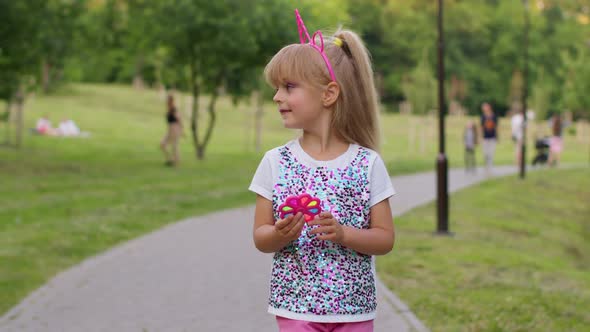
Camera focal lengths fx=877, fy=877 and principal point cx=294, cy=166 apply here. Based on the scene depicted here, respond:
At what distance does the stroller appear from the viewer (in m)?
30.4

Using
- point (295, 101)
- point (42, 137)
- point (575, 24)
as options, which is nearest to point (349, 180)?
point (295, 101)

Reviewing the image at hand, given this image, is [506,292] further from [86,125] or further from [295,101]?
[86,125]

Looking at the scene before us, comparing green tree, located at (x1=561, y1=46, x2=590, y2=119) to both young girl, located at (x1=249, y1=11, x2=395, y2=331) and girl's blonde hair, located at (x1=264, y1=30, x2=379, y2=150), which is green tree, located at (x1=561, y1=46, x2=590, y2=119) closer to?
girl's blonde hair, located at (x1=264, y1=30, x2=379, y2=150)

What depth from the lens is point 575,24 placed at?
88.0m

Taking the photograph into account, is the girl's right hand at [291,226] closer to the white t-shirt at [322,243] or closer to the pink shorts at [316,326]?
the white t-shirt at [322,243]

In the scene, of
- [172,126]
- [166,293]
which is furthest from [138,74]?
[166,293]

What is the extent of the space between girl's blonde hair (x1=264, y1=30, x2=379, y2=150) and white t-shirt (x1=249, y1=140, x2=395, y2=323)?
0.14 meters

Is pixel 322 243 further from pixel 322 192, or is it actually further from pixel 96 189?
pixel 96 189

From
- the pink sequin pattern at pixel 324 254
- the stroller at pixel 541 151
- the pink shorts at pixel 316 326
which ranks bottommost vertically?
the stroller at pixel 541 151

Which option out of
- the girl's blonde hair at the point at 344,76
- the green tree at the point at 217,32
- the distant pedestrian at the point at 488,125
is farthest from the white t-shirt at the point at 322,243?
the green tree at the point at 217,32

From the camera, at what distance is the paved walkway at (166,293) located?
247 inches

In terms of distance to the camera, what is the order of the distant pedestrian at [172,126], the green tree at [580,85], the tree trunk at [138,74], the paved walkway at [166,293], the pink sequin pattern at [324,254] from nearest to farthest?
the pink sequin pattern at [324,254] < the paved walkway at [166,293] < the distant pedestrian at [172,126] < the green tree at [580,85] < the tree trunk at [138,74]

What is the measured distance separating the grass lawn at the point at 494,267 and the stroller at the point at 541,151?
12381mm

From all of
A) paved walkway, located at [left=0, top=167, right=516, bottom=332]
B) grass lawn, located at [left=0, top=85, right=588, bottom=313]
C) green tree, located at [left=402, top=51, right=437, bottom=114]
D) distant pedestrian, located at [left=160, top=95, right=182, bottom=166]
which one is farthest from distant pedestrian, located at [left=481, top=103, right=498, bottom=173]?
green tree, located at [left=402, top=51, right=437, bottom=114]
